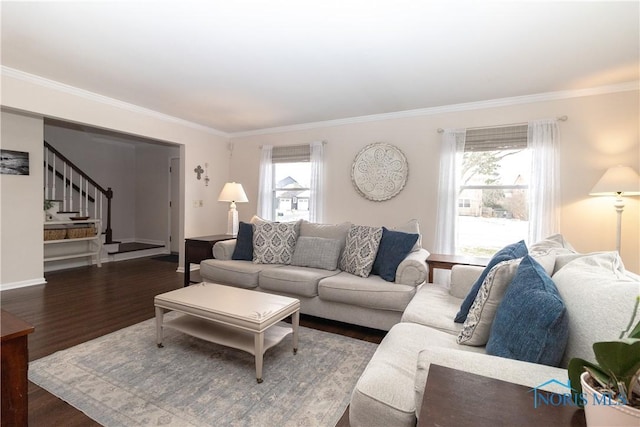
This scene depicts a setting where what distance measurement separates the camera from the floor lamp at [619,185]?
274cm

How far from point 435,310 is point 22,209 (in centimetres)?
504

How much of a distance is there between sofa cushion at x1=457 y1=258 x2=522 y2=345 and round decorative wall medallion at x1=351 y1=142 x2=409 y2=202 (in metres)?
2.63

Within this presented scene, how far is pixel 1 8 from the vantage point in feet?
6.57

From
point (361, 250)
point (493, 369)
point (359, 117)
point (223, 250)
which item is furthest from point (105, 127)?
point (493, 369)

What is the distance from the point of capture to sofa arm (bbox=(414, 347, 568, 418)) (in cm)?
91

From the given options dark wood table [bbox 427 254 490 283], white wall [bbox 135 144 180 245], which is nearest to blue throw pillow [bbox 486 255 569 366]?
dark wood table [bbox 427 254 490 283]

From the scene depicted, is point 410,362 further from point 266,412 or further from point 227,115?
point 227,115

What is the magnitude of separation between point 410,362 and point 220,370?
4.56 feet

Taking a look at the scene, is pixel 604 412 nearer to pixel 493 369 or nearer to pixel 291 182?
pixel 493 369

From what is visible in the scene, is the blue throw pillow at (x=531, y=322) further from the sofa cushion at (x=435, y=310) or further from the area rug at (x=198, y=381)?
the area rug at (x=198, y=381)

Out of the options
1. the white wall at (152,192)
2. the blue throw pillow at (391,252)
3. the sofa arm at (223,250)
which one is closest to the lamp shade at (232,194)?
the sofa arm at (223,250)

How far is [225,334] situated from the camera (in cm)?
224

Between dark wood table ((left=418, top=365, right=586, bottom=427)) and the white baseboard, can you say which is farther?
the white baseboard

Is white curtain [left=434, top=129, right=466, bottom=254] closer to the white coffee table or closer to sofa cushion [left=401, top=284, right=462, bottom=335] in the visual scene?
sofa cushion [left=401, top=284, right=462, bottom=335]
